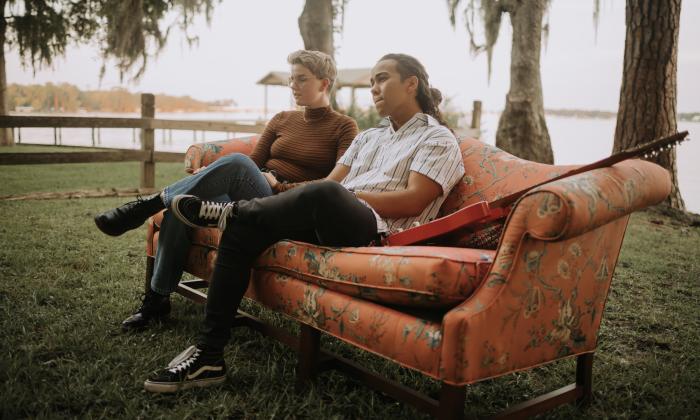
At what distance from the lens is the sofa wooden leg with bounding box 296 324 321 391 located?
1882 mm

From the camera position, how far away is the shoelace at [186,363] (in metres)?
1.85

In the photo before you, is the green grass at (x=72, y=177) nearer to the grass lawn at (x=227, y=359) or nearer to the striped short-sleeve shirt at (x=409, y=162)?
the grass lawn at (x=227, y=359)

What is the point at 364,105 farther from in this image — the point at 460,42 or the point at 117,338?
the point at 117,338

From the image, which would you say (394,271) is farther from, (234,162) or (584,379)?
(234,162)

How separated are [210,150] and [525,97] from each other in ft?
15.4

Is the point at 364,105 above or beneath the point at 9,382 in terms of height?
above

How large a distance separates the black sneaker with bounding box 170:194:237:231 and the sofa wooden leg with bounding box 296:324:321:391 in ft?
1.61

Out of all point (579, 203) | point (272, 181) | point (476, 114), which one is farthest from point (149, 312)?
point (476, 114)

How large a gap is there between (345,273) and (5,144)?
1286 cm

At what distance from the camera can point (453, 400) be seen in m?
1.43

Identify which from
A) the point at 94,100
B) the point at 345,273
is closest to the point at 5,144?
the point at 94,100

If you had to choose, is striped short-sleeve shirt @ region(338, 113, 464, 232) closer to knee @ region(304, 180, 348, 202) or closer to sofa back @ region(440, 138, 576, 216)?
sofa back @ region(440, 138, 576, 216)

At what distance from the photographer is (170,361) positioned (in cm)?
204

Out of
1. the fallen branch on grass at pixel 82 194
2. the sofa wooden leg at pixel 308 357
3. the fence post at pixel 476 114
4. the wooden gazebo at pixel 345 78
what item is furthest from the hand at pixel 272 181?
the wooden gazebo at pixel 345 78
